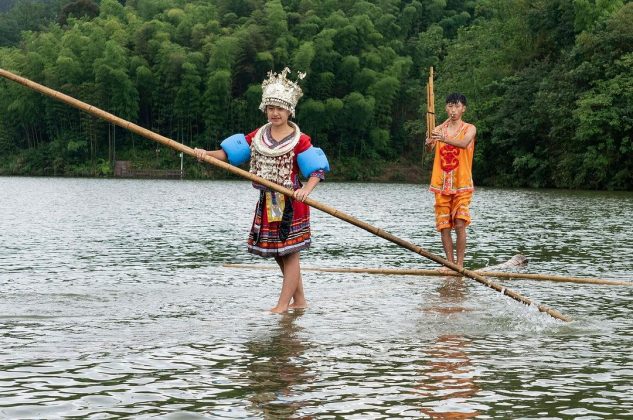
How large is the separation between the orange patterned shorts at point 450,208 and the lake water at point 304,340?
87 centimetres

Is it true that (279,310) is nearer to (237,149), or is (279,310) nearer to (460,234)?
(237,149)

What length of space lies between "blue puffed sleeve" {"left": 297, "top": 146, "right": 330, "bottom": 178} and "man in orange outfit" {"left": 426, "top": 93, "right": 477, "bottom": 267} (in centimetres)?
338

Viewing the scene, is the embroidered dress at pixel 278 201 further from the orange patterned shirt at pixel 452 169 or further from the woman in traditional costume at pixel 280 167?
the orange patterned shirt at pixel 452 169

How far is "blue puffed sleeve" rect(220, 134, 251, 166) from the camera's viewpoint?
9461mm

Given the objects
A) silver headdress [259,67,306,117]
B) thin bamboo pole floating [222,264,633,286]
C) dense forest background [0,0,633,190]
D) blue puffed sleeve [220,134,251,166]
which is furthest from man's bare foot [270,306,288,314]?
dense forest background [0,0,633,190]

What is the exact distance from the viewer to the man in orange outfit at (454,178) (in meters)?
12.5

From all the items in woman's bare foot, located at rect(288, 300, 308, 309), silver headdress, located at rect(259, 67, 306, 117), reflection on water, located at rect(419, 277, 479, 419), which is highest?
silver headdress, located at rect(259, 67, 306, 117)

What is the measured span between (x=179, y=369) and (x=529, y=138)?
2259 inches

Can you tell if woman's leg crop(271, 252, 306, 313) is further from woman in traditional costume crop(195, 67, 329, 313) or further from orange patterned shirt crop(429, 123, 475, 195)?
orange patterned shirt crop(429, 123, 475, 195)

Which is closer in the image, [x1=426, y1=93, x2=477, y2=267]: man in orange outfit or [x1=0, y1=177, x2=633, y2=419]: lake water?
[x1=0, y1=177, x2=633, y2=419]: lake water

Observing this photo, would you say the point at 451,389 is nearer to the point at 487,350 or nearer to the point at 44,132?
the point at 487,350

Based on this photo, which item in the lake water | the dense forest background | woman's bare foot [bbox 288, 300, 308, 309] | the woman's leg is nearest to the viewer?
the lake water

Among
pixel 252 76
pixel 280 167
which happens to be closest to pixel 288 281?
pixel 280 167

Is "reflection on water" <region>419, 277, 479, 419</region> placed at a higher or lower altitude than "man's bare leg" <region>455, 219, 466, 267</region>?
lower
